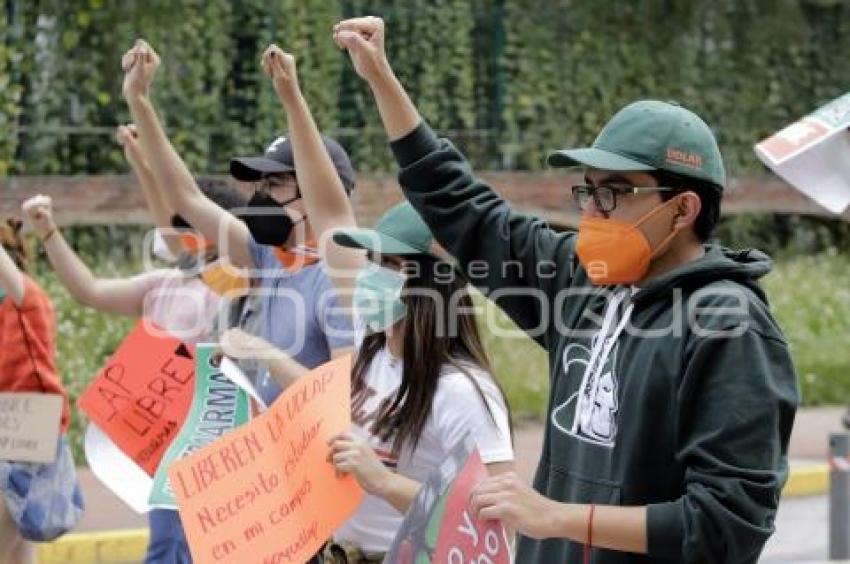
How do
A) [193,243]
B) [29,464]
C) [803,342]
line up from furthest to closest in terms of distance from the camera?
[803,342] < [29,464] < [193,243]

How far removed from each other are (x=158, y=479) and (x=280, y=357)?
88 centimetres

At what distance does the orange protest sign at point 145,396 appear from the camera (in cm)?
664

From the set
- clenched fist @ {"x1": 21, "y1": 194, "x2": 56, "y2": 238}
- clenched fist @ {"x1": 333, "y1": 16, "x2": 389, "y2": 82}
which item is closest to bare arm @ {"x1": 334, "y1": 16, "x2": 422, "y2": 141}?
clenched fist @ {"x1": 333, "y1": 16, "x2": 389, "y2": 82}

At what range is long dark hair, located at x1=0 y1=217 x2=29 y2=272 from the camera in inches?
337

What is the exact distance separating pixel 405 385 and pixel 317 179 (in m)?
0.96

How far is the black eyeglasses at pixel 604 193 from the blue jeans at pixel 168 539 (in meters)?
3.11

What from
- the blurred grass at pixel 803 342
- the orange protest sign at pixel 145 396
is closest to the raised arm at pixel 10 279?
the orange protest sign at pixel 145 396

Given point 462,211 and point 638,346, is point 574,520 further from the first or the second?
point 462,211

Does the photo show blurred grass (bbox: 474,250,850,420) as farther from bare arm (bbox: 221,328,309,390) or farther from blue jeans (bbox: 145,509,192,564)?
bare arm (bbox: 221,328,309,390)

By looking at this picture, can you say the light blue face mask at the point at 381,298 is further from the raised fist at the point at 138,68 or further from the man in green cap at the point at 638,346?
the raised fist at the point at 138,68

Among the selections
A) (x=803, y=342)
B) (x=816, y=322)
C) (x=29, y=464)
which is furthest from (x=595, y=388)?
(x=816, y=322)

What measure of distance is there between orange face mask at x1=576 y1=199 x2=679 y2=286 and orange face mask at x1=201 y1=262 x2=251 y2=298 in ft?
8.43

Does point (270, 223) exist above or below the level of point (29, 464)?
above

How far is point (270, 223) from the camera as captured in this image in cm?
621
